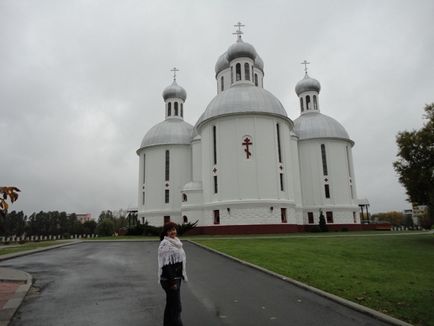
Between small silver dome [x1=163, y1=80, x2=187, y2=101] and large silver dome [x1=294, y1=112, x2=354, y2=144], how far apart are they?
57.2 ft

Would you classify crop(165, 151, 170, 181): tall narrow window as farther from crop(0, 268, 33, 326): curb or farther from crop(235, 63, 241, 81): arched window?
crop(0, 268, 33, 326): curb

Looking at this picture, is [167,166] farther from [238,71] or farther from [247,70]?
[247,70]

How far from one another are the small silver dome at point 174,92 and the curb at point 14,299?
144ft

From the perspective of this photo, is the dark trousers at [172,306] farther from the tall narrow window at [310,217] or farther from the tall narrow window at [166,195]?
the tall narrow window at [310,217]

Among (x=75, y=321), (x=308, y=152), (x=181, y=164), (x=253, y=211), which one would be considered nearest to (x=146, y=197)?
(x=181, y=164)

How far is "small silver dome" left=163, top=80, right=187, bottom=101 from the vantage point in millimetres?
52350

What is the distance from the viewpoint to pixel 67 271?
11.7m

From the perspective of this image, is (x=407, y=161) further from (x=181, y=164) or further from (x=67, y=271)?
(x=181, y=164)

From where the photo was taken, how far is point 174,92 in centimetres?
5234

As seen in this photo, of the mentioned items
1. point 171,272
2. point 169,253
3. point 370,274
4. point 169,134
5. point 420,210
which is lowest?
point 370,274

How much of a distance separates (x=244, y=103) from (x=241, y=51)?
318 inches

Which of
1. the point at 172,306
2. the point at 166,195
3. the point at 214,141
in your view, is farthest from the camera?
the point at 166,195

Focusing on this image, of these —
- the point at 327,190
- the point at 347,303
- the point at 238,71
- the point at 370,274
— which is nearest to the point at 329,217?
the point at 327,190

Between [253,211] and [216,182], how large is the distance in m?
5.32
